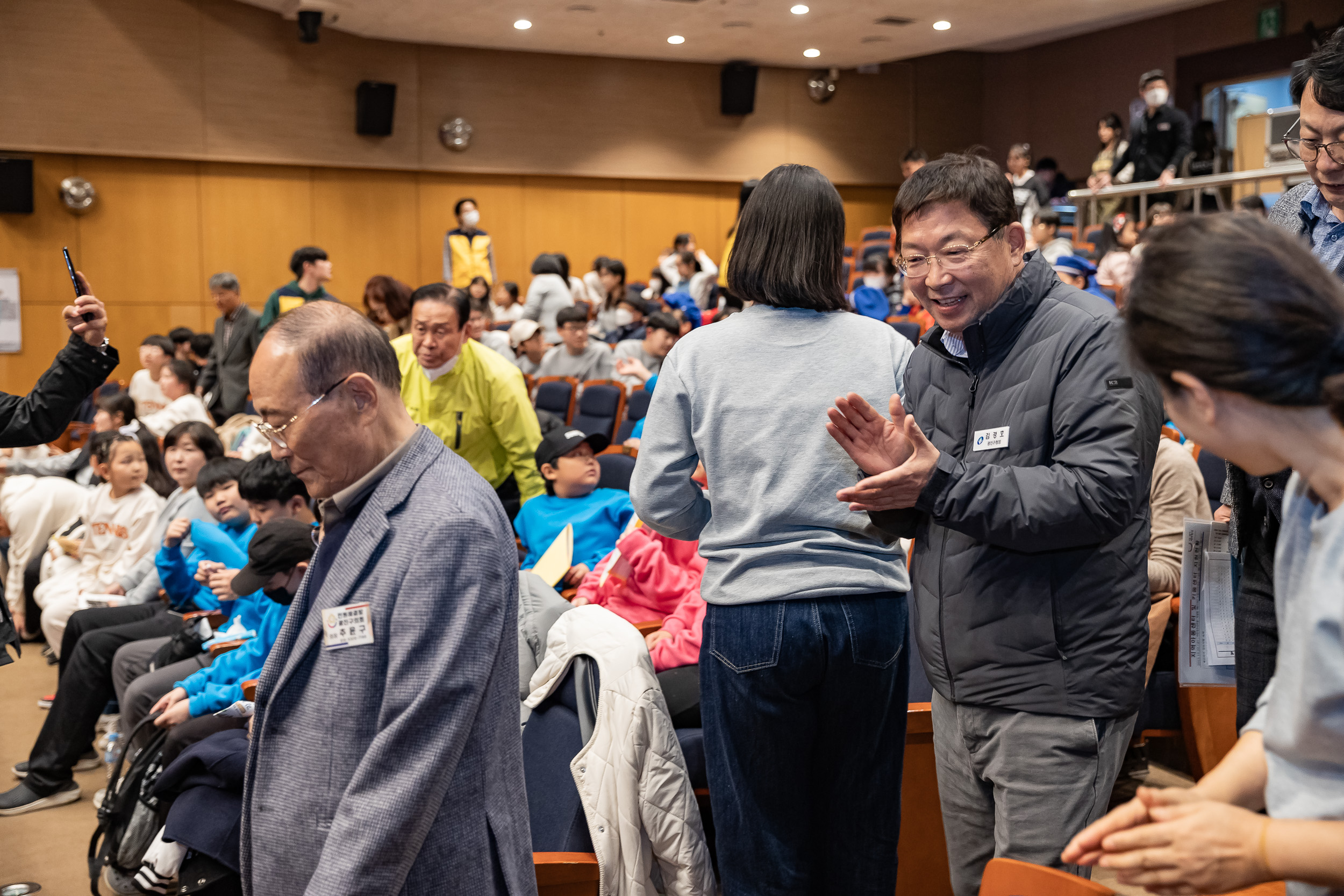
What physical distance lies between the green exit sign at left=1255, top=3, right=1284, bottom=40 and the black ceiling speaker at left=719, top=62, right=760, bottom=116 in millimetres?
5568

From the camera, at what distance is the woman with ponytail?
2.77 feet

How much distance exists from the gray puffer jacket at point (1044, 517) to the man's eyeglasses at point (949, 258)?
81mm

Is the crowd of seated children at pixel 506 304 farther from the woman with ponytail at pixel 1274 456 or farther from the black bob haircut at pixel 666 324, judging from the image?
the woman with ponytail at pixel 1274 456

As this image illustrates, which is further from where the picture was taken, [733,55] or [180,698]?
[733,55]

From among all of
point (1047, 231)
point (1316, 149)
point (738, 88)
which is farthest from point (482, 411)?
point (738, 88)

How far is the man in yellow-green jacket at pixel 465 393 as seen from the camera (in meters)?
3.87

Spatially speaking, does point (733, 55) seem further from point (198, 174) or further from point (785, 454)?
point (785, 454)

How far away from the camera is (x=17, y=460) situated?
646 centimetres

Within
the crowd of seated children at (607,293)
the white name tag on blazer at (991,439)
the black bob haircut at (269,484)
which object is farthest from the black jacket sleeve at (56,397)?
the crowd of seated children at (607,293)

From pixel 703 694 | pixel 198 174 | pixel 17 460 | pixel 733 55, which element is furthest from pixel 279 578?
pixel 733 55

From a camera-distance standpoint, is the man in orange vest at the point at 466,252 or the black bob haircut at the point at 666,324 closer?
the black bob haircut at the point at 666,324

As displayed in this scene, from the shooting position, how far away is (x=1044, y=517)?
1482mm

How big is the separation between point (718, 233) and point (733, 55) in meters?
2.16

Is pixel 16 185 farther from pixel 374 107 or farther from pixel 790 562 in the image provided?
pixel 790 562
